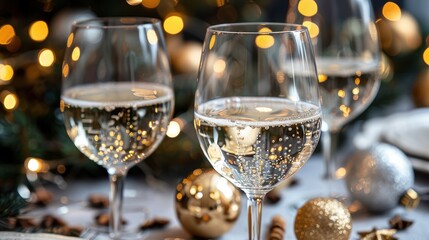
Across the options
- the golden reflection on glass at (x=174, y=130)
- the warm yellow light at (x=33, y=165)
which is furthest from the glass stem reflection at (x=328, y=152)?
the warm yellow light at (x=33, y=165)

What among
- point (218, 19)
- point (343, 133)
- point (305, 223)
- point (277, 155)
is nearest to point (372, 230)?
point (305, 223)

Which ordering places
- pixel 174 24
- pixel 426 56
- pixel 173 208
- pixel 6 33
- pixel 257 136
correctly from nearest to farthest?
1. pixel 257 136
2. pixel 173 208
3. pixel 6 33
4. pixel 174 24
5. pixel 426 56

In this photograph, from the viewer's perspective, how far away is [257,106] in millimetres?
753

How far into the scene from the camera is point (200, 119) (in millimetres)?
740

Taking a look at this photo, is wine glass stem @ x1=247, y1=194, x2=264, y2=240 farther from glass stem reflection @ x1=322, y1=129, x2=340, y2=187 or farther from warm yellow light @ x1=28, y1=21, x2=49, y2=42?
warm yellow light @ x1=28, y1=21, x2=49, y2=42

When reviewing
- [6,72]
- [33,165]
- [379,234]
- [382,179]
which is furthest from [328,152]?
[6,72]

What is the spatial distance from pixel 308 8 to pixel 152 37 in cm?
27

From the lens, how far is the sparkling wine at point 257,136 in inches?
27.8

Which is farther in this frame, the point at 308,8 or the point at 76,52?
the point at 308,8

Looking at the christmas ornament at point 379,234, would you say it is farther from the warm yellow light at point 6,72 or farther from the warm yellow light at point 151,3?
the warm yellow light at point 151,3

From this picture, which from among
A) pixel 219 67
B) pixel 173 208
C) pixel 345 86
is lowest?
pixel 173 208

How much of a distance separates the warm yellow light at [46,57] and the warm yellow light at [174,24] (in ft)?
1.19

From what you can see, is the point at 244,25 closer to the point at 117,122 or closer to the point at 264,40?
the point at 264,40

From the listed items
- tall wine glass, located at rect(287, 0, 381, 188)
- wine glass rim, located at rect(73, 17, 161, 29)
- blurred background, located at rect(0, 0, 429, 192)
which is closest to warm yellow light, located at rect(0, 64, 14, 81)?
blurred background, located at rect(0, 0, 429, 192)
